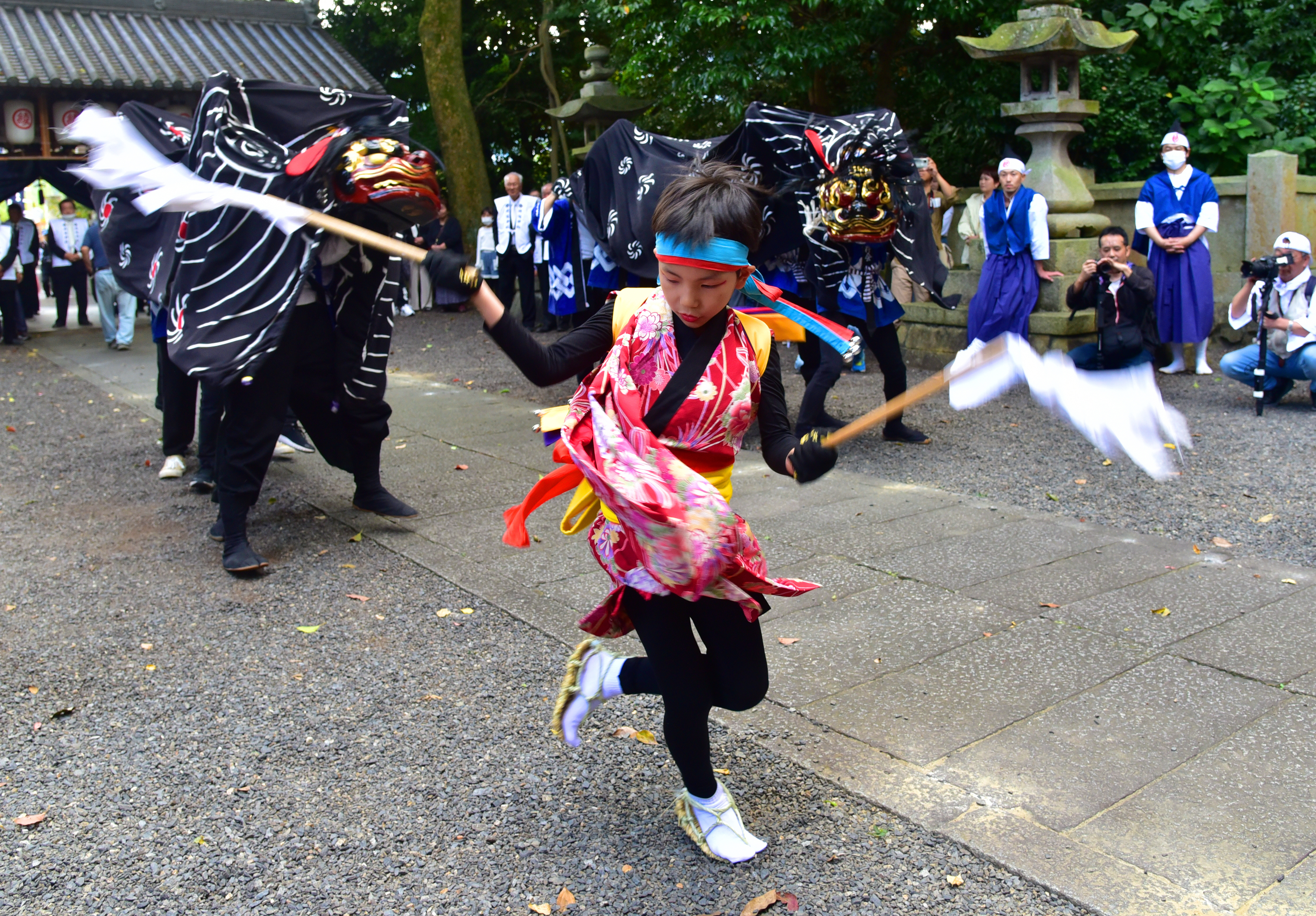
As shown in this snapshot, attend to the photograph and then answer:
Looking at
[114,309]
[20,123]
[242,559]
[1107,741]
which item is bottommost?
[1107,741]

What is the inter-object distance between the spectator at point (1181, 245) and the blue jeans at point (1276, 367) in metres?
1.05

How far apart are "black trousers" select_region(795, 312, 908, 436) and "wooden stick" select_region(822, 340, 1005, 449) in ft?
13.4

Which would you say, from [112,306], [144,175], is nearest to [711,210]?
[144,175]

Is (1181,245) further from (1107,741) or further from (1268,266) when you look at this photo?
(1107,741)

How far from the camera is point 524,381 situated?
10.5 meters

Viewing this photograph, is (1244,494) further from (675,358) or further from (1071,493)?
(675,358)

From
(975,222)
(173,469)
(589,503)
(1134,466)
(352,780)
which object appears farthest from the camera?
(975,222)

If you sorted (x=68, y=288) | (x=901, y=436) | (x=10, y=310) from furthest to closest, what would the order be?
(x=68, y=288)
(x=10, y=310)
(x=901, y=436)

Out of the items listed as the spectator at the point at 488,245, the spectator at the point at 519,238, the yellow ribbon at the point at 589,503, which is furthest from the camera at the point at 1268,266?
the spectator at the point at 488,245

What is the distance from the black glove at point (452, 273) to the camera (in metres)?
2.46

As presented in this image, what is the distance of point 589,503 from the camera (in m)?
2.75

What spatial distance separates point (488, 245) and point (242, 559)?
11.7 meters

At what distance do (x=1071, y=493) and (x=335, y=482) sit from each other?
4161 mm

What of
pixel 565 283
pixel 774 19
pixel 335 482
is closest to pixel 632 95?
pixel 774 19
